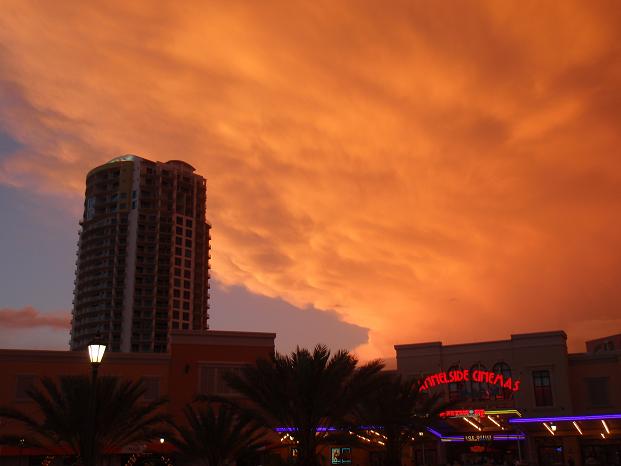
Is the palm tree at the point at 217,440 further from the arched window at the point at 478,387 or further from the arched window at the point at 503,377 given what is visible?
the arched window at the point at 503,377

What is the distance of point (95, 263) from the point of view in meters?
139

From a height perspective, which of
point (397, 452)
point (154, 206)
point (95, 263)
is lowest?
point (397, 452)

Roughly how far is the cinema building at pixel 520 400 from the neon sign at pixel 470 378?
76mm

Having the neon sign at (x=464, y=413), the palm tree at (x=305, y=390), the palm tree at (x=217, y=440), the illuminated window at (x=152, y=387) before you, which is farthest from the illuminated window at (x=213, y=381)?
the neon sign at (x=464, y=413)

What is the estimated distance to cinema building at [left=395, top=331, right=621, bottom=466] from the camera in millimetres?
47031

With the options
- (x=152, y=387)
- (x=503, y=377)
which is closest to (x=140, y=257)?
(x=152, y=387)

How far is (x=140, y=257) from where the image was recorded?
13762cm

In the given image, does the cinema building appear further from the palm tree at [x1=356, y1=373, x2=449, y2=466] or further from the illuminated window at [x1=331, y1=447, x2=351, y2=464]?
the palm tree at [x1=356, y1=373, x2=449, y2=466]

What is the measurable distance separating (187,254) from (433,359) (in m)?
97.5

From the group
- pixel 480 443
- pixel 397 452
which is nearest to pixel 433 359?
pixel 480 443

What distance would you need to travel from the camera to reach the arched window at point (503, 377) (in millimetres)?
49838

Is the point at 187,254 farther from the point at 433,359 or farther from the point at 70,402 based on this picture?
the point at 70,402

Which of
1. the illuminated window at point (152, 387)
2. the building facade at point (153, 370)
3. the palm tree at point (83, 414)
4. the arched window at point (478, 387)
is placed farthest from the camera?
the arched window at point (478, 387)

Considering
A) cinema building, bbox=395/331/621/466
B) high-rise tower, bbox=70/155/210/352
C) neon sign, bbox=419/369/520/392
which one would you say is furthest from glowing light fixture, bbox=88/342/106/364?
high-rise tower, bbox=70/155/210/352
